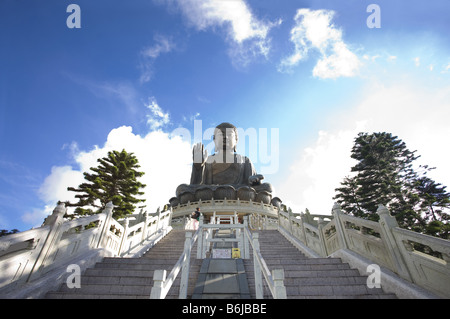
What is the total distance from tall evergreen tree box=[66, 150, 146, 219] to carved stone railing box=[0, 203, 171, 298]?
9693 mm

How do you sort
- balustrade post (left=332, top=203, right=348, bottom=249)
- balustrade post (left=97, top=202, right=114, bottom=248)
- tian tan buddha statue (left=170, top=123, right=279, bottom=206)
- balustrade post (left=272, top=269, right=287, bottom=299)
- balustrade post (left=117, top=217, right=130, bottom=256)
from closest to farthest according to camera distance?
1. balustrade post (left=272, top=269, right=287, bottom=299)
2. balustrade post (left=332, top=203, right=348, bottom=249)
3. balustrade post (left=97, top=202, right=114, bottom=248)
4. balustrade post (left=117, top=217, right=130, bottom=256)
5. tian tan buddha statue (left=170, top=123, right=279, bottom=206)

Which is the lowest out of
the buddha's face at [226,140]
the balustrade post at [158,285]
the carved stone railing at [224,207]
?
the balustrade post at [158,285]

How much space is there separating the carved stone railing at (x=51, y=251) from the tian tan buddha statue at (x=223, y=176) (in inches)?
528

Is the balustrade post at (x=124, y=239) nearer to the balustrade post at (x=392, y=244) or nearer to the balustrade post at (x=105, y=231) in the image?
the balustrade post at (x=105, y=231)

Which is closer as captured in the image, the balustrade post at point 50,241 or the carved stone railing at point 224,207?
the balustrade post at point 50,241

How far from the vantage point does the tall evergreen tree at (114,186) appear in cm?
1482

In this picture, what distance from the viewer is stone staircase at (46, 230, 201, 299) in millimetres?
3525

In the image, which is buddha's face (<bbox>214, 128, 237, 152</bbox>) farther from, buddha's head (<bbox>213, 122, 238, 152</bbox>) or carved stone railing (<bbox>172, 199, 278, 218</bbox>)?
carved stone railing (<bbox>172, 199, 278, 218</bbox>)

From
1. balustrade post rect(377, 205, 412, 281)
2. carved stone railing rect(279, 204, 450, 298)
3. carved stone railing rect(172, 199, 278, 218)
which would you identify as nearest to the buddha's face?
carved stone railing rect(172, 199, 278, 218)

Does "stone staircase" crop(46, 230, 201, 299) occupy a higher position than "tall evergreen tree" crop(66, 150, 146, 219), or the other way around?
"tall evergreen tree" crop(66, 150, 146, 219)

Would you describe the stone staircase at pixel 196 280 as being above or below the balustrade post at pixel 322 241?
below

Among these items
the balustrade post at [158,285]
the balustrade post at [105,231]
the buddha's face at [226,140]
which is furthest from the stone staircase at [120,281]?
the buddha's face at [226,140]

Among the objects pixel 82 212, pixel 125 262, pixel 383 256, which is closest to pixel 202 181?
pixel 82 212
